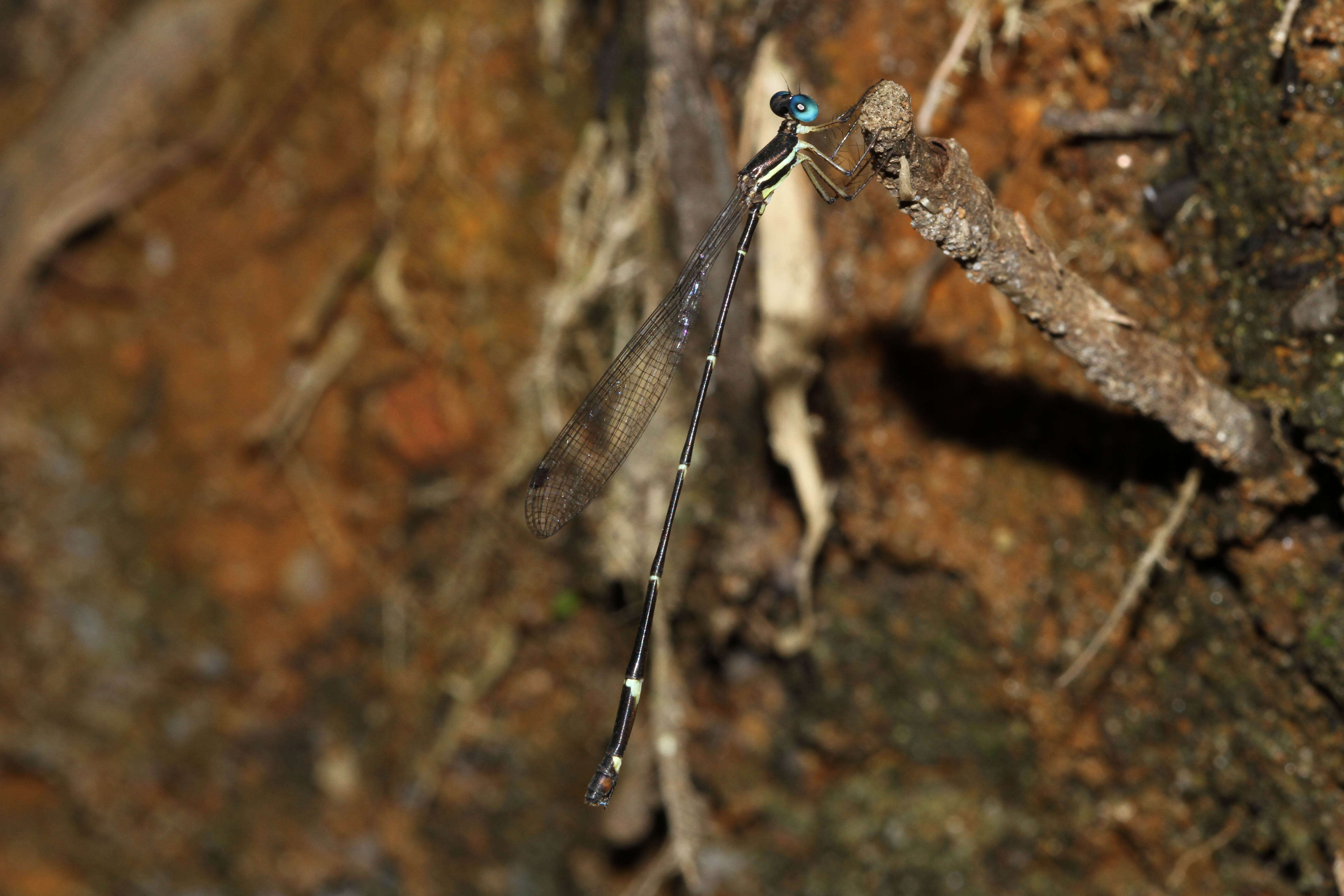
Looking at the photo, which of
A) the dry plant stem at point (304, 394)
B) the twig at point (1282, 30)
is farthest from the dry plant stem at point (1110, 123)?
the dry plant stem at point (304, 394)

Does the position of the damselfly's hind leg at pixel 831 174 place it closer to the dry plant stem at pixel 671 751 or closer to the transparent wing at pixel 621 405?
the transparent wing at pixel 621 405

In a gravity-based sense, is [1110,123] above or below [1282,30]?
above

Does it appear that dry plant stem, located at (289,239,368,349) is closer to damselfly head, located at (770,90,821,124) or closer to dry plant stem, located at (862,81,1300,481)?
damselfly head, located at (770,90,821,124)

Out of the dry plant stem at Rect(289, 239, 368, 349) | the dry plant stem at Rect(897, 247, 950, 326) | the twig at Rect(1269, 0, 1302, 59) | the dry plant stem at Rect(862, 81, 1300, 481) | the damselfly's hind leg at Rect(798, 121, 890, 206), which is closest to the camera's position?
the dry plant stem at Rect(862, 81, 1300, 481)

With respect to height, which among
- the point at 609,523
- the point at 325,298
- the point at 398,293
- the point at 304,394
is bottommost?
the point at 609,523

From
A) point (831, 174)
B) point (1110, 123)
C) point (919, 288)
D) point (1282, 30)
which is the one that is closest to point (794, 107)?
point (831, 174)

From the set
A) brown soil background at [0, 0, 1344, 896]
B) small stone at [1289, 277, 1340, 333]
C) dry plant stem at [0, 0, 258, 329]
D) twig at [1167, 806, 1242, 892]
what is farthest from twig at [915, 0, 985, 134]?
dry plant stem at [0, 0, 258, 329]

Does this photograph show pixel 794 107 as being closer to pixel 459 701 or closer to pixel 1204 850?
pixel 1204 850
